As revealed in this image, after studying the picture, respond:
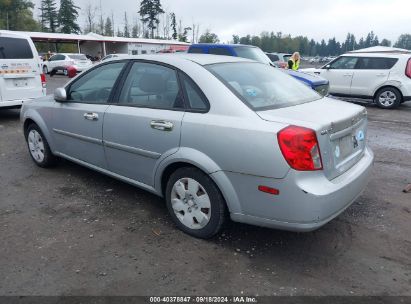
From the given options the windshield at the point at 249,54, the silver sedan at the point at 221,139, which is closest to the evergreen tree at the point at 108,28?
the windshield at the point at 249,54

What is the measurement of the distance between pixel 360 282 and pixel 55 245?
2.56 meters

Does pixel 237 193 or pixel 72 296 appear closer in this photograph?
pixel 72 296

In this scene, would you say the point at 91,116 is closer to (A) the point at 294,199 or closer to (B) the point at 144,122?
(B) the point at 144,122

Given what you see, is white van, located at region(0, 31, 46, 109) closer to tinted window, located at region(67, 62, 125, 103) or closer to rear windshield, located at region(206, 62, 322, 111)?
tinted window, located at region(67, 62, 125, 103)

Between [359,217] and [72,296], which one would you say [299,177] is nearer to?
[359,217]

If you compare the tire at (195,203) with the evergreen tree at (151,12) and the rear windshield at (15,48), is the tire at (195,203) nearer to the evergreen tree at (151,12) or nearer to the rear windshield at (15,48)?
the rear windshield at (15,48)

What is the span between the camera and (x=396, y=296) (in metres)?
2.67

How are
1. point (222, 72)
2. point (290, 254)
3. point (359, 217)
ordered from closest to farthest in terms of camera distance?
point (290, 254), point (222, 72), point (359, 217)

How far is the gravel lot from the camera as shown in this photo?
279cm

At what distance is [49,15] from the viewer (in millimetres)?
83438

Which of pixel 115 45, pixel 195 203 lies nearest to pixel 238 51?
pixel 195 203

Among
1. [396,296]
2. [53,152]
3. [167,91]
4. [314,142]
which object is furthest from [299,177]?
[53,152]

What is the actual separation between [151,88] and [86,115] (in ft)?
3.20

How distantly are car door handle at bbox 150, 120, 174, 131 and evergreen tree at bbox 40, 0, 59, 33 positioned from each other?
295ft
